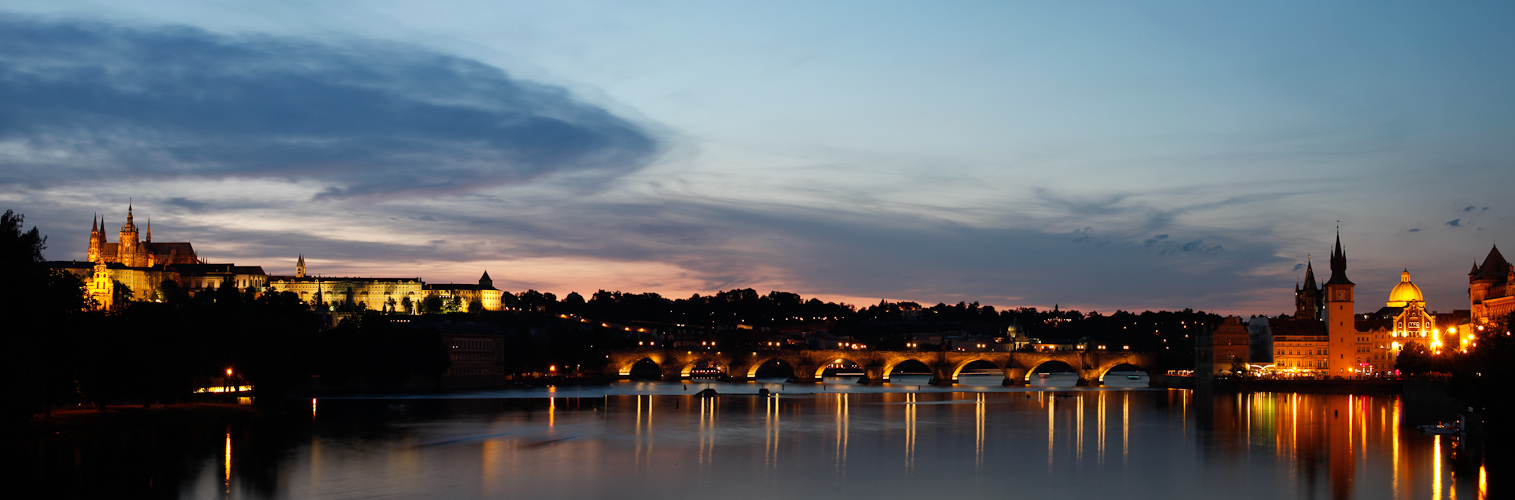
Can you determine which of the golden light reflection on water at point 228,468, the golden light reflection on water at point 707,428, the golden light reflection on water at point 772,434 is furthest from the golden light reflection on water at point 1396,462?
the golden light reflection on water at point 228,468

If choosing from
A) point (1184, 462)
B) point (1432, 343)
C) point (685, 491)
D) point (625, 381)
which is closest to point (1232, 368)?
point (1432, 343)

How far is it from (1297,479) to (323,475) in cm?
3060

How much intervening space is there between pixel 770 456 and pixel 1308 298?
126998 millimetres

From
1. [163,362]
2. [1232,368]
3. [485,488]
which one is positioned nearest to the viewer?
[485,488]

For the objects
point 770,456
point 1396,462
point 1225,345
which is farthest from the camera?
point 1225,345

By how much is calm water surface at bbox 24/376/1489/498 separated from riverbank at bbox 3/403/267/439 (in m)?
1.55

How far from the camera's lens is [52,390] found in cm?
4559

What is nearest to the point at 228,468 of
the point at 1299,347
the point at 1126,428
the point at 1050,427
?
the point at 1050,427

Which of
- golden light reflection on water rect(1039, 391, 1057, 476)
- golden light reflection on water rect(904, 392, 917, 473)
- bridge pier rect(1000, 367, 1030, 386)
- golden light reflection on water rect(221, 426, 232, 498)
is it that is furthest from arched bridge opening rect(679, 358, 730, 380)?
golden light reflection on water rect(221, 426, 232, 498)

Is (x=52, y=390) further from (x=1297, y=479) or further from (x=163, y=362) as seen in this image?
(x=1297, y=479)

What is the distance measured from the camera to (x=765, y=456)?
161 ft

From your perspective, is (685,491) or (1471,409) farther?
(1471,409)

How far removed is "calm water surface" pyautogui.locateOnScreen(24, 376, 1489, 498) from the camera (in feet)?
126

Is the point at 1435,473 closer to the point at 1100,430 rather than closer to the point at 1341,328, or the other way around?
the point at 1100,430
